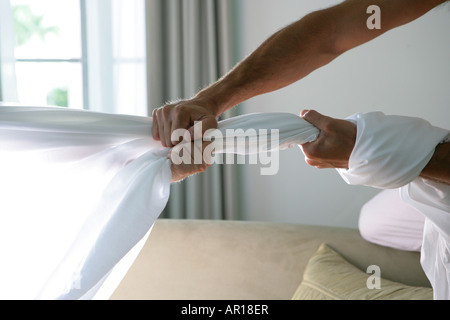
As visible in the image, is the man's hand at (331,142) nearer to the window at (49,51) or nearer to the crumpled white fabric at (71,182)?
the crumpled white fabric at (71,182)

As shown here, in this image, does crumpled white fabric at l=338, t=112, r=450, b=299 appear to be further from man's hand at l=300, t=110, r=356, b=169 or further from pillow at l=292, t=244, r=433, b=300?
pillow at l=292, t=244, r=433, b=300

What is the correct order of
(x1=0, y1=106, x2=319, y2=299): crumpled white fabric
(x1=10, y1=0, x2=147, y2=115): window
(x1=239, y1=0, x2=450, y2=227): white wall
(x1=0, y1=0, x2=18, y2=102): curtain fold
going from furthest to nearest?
(x1=10, y1=0, x2=147, y2=115): window → (x1=0, y1=0, x2=18, y2=102): curtain fold → (x1=239, y1=0, x2=450, y2=227): white wall → (x1=0, y1=106, x2=319, y2=299): crumpled white fabric

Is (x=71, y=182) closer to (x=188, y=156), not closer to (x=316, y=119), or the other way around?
(x=188, y=156)

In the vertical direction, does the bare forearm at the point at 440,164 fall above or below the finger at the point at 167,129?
below

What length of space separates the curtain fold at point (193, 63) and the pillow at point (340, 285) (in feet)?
2.91

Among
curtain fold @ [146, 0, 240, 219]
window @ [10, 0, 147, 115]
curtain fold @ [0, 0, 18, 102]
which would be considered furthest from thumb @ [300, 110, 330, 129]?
curtain fold @ [0, 0, 18, 102]

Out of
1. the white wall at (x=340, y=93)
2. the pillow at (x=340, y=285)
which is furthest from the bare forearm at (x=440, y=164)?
the white wall at (x=340, y=93)

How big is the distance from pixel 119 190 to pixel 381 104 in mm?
1537

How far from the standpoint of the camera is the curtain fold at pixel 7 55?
2652 mm

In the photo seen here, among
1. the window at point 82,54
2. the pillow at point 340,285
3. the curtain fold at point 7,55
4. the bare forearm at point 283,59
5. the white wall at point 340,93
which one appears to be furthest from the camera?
the window at point 82,54

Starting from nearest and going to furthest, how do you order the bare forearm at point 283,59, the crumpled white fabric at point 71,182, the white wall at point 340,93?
the crumpled white fabric at point 71,182, the bare forearm at point 283,59, the white wall at point 340,93

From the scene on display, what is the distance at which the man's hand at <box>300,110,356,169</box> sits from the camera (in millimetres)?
1109

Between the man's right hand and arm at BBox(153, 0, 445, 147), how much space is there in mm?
154

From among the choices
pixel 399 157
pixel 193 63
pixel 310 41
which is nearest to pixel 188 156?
pixel 399 157
